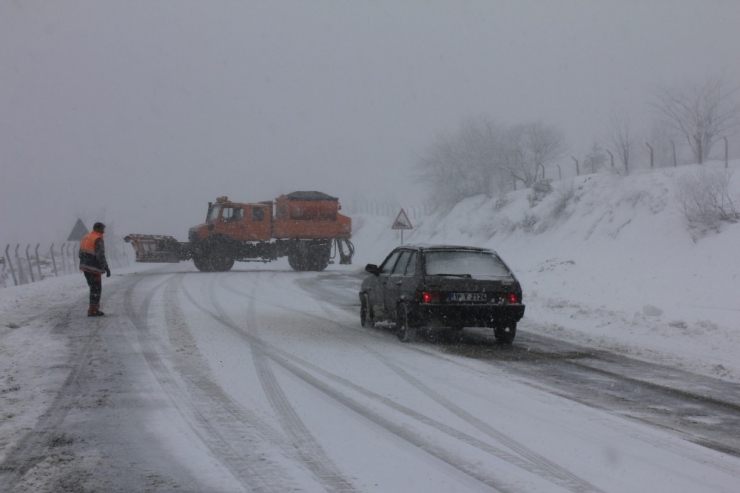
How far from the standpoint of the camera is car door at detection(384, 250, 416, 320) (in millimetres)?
10494

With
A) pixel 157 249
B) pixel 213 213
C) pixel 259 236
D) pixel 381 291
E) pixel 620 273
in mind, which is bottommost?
pixel 620 273

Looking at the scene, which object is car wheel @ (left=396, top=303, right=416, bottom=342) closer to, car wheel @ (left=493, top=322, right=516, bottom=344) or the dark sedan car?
the dark sedan car

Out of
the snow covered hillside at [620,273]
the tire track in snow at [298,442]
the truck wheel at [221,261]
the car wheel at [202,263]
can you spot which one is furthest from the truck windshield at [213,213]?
the tire track in snow at [298,442]

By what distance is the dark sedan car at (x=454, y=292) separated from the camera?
9.80 m

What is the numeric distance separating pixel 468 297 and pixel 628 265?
12081 mm

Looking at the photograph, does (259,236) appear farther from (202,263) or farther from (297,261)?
(202,263)

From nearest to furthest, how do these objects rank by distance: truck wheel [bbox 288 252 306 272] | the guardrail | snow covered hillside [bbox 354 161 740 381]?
snow covered hillside [bbox 354 161 740 381] < the guardrail < truck wheel [bbox 288 252 306 272]

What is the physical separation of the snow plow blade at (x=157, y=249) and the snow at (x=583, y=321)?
5562mm

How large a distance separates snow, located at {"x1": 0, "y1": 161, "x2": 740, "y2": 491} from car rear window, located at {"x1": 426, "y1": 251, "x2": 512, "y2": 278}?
160 cm

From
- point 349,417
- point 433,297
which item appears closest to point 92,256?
point 433,297

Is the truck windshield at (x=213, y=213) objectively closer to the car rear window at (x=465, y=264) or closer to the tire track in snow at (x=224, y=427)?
the car rear window at (x=465, y=264)

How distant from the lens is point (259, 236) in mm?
29719

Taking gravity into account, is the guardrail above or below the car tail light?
above

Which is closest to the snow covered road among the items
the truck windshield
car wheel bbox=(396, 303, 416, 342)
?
car wheel bbox=(396, 303, 416, 342)
